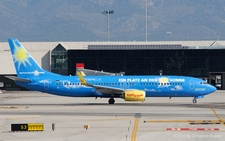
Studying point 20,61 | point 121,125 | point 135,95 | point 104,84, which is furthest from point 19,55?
point 121,125

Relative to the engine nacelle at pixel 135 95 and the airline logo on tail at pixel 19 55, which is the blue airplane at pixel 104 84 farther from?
the engine nacelle at pixel 135 95

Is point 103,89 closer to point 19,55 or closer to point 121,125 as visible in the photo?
point 19,55

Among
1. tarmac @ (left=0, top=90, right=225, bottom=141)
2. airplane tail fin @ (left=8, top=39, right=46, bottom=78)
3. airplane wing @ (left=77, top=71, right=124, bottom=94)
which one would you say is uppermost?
airplane tail fin @ (left=8, top=39, right=46, bottom=78)

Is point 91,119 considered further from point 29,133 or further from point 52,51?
point 52,51

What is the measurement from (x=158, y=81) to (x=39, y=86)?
14.5 meters

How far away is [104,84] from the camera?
64.8 meters

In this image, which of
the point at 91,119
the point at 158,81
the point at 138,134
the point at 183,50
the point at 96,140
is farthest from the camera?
the point at 183,50

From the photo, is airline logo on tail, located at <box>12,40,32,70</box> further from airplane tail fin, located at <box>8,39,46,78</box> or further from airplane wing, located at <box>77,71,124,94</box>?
airplane wing, located at <box>77,71,124,94</box>

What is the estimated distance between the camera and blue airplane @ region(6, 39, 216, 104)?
207 ft

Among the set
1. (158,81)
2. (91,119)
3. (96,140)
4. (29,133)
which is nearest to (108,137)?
(96,140)

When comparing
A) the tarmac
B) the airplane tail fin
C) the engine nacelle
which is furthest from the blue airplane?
the tarmac

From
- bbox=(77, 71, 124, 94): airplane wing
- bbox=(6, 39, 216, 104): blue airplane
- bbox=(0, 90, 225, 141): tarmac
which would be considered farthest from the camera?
bbox=(6, 39, 216, 104): blue airplane

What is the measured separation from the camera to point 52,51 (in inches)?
4437

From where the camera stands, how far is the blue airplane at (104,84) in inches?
2489
